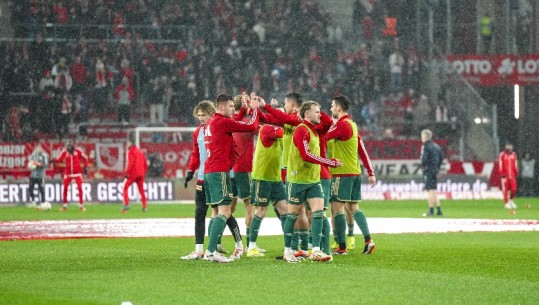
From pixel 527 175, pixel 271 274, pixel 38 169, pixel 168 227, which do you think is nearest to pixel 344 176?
pixel 271 274

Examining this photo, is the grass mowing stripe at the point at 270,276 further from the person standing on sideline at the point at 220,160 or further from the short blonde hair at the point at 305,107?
the short blonde hair at the point at 305,107

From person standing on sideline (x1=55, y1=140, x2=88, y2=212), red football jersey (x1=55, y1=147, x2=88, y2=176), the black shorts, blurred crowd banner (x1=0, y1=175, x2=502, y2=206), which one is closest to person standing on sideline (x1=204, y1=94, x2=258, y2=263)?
the black shorts

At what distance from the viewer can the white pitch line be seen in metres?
22.4

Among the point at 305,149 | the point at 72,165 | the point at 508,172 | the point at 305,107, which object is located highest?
the point at 305,107

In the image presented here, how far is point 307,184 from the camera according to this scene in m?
15.2

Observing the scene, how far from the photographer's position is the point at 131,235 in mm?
21781

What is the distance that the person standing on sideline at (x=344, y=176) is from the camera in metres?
16.7

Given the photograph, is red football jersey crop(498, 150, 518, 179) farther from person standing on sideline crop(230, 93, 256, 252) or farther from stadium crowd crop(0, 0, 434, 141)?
person standing on sideline crop(230, 93, 256, 252)

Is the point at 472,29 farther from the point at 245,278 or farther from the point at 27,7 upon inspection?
the point at 245,278

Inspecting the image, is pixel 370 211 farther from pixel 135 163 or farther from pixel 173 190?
pixel 173 190

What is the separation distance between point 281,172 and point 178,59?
99.7 ft

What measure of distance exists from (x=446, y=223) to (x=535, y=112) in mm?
22682

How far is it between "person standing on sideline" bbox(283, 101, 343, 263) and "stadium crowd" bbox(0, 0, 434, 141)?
28039 mm

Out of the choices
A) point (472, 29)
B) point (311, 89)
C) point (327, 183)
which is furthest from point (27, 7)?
point (327, 183)
